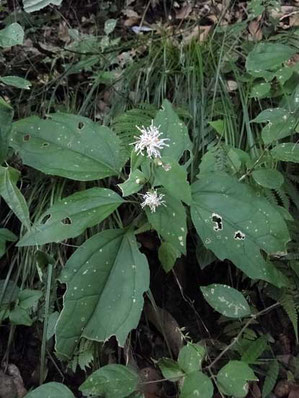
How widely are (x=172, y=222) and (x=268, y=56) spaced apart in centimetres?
102

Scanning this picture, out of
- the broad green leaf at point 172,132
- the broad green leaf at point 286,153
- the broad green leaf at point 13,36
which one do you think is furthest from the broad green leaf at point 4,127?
the broad green leaf at point 286,153

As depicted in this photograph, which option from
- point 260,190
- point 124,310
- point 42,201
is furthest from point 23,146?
point 260,190

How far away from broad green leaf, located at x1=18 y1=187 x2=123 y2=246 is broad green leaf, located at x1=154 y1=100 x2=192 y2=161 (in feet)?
0.93

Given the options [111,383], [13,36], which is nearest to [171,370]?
[111,383]

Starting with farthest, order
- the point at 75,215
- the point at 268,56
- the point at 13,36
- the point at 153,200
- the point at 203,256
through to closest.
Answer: the point at 268,56 → the point at 203,256 → the point at 13,36 → the point at 75,215 → the point at 153,200

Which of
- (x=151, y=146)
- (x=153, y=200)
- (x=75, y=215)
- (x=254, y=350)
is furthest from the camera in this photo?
(x=254, y=350)

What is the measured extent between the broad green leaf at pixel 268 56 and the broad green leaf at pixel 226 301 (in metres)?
1.02

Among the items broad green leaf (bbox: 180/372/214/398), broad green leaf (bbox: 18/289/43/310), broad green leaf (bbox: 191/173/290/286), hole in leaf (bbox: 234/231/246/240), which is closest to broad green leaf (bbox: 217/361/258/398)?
broad green leaf (bbox: 180/372/214/398)

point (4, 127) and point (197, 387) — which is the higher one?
point (4, 127)

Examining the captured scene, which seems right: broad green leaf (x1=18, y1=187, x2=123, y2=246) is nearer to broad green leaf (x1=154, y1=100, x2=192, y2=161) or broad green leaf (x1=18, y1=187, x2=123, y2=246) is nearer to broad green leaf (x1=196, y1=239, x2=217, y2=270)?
broad green leaf (x1=154, y1=100, x2=192, y2=161)

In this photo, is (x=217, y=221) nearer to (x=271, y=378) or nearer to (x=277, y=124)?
(x=277, y=124)

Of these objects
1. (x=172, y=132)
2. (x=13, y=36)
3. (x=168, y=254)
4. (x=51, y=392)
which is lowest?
(x=51, y=392)

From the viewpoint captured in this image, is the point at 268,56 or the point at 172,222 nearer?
the point at 172,222

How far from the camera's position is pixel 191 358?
176cm
